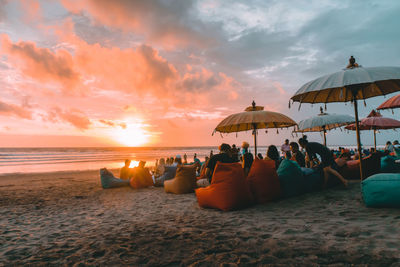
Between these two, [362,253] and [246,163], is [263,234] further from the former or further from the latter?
[246,163]

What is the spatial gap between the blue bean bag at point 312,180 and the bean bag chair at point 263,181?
0.99 meters

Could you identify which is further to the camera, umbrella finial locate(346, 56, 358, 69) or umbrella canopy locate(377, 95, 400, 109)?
umbrella canopy locate(377, 95, 400, 109)

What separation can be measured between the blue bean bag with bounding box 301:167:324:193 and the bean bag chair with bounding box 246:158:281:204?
0.99 m

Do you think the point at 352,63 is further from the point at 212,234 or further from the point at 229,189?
the point at 212,234

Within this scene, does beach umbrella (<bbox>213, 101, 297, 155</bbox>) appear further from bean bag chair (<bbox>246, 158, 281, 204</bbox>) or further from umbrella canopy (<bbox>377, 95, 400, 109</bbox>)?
umbrella canopy (<bbox>377, 95, 400, 109</bbox>)

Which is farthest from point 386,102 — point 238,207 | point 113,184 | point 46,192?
point 46,192

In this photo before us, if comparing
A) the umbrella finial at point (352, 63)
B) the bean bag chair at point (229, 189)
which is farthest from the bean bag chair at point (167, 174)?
the umbrella finial at point (352, 63)

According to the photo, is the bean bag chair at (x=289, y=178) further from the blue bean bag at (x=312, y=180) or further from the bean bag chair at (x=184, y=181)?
the bean bag chair at (x=184, y=181)

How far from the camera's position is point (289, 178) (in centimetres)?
537

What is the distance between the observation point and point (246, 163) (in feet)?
20.0

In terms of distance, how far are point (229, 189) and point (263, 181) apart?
0.94m

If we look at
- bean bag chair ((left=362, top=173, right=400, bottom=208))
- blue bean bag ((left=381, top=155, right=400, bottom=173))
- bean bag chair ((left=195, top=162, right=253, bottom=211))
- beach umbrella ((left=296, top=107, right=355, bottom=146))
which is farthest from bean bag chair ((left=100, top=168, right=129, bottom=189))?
blue bean bag ((left=381, top=155, right=400, bottom=173))

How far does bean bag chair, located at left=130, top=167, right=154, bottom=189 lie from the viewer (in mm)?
9242

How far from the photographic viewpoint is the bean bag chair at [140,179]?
364 inches
